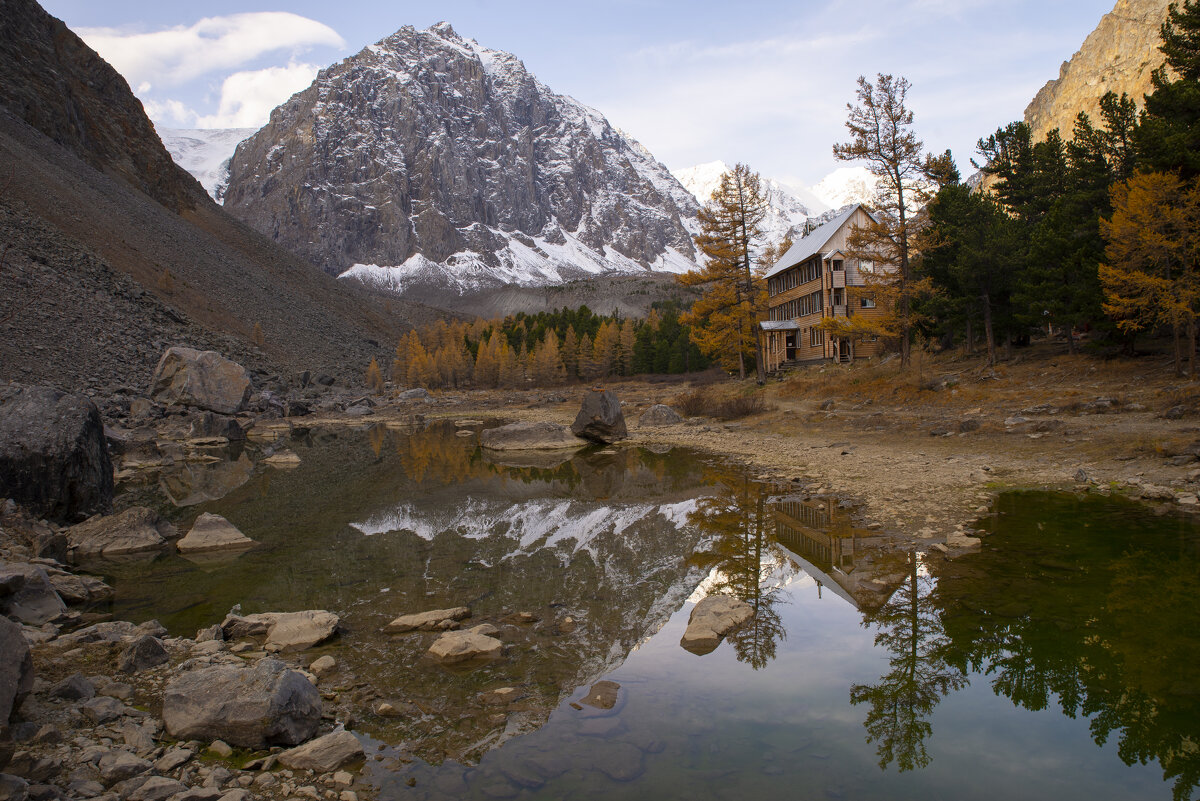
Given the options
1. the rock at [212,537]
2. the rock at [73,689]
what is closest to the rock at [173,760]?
the rock at [73,689]

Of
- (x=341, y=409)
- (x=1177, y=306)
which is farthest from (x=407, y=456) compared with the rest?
(x=341, y=409)

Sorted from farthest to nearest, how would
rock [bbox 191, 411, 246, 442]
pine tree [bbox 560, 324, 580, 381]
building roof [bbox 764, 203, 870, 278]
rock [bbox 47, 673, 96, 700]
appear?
1. pine tree [bbox 560, 324, 580, 381]
2. building roof [bbox 764, 203, 870, 278]
3. rock [bbox 191, 411, 246, 442]
4. rock [bbox 47, 673, 96, 700]

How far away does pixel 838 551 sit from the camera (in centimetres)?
983

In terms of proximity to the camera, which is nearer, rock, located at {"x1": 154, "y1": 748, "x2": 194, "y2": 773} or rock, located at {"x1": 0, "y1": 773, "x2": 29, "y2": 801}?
rock, located at {"x1": 0, "y1": 773, "x2": 29, "y2": 801}

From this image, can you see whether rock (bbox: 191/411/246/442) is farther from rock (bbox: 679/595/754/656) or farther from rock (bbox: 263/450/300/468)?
rock (bbox: 679/595/754/656)

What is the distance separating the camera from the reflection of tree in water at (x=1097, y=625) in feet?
16.4

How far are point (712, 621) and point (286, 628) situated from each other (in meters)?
4.91

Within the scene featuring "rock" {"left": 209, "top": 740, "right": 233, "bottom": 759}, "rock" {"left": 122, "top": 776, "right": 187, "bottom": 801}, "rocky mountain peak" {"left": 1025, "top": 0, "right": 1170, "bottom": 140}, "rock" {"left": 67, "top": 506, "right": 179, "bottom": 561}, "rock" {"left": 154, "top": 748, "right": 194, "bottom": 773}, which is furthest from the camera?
"rocky mountain peak" {"left": 1025, "top": 0, "right": 1170, "bottom": 140}

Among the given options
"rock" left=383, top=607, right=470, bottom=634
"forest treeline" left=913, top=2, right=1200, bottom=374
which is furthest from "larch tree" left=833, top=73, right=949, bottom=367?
"rock" left=383, top=607, right=470, bottom=634

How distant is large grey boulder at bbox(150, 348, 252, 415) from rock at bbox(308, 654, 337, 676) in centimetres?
3660

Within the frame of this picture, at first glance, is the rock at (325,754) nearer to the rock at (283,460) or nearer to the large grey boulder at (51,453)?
the large grey boulder at (51,453)

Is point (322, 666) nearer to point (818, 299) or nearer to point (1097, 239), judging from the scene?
point (1097, 239)

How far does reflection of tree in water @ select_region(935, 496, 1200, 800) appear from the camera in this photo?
499 cm

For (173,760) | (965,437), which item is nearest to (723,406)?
(965,437)
